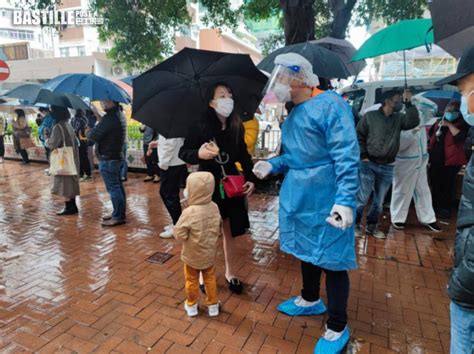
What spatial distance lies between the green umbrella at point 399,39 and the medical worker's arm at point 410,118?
2.32 ft

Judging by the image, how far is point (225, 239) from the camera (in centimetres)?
303

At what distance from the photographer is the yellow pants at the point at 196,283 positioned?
2.62 metres

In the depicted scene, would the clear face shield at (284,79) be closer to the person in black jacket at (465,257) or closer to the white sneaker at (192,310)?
the person in black jacket at (465,257)

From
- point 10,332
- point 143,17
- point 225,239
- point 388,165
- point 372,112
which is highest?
point 143,17

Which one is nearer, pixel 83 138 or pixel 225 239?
pixel 225 239

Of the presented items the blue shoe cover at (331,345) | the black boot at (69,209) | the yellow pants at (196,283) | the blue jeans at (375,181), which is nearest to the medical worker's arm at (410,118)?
the blue jeans at (375,181)

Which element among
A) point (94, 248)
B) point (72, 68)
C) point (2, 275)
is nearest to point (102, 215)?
point (94, 248)

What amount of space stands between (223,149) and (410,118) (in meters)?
2.60

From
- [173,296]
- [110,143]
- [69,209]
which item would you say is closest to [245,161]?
[173,296]

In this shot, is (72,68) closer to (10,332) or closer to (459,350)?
(10,332)

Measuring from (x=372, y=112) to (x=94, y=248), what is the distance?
3824mm

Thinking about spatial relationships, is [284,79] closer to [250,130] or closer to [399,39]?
[250,130]

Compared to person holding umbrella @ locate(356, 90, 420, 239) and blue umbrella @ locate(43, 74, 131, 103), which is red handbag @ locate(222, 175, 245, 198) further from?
blue umbrella @ locate(43, 74, 131, 103)

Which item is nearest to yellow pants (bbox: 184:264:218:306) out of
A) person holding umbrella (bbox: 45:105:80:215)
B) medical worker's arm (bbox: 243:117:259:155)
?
medical worker's arm (bbox: 243:117:259:155)
